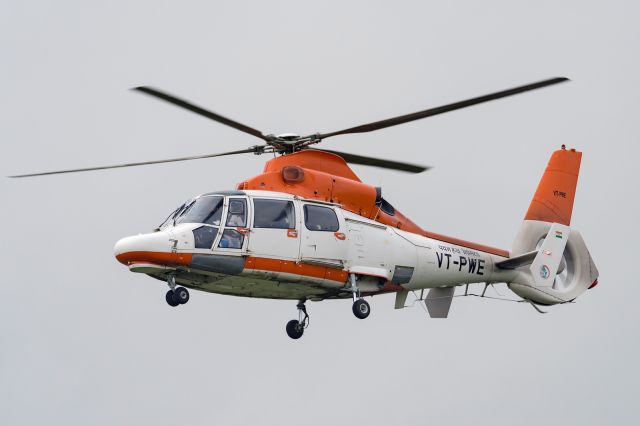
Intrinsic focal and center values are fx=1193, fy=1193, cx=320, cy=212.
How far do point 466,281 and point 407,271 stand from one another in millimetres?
2074

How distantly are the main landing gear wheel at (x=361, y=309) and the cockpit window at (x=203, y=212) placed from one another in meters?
3.40

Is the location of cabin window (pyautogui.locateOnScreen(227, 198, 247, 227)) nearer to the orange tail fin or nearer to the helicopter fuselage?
the helicopter fuselage

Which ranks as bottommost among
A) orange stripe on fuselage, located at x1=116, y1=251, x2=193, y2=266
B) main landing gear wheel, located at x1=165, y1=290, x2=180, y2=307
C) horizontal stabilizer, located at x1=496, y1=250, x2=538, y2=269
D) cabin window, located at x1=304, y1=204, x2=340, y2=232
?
main landing gear wheel, located at x1=165, y1=290, x2=180, y2=307

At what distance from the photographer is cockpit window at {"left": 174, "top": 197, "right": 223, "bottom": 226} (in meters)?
23.0

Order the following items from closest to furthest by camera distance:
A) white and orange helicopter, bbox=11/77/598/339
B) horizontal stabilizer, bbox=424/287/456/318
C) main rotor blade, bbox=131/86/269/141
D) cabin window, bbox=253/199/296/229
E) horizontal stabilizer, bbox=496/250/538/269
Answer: main rotor blade, bbox=131/86/269/141
white and orange helicopter, bbox=11/77/598/339
cabin window, bbox=253/199/296/229
horizontal stabilizer, bbox=424/287/456/318
horizontal stabilizer, bbox=496/250/538/269

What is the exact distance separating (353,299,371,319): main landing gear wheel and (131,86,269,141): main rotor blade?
13.1ft

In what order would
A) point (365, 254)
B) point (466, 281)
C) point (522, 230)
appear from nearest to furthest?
point (365, 254), point (466, 281), point (522, 230)

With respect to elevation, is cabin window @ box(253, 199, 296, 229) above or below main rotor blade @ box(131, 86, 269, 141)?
below

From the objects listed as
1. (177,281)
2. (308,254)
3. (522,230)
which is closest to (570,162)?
(522,230)

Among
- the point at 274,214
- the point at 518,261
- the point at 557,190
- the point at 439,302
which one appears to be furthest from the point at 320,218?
the point at 557,190

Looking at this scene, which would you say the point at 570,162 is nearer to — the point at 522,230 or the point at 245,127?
the point at 522,230

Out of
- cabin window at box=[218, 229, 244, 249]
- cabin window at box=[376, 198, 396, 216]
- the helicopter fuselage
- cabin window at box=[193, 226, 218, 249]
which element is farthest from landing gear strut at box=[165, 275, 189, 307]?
cabin window at box=[376, 198, 396, 216]

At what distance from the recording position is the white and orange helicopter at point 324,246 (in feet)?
74.6

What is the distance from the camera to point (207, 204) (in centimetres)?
2322
